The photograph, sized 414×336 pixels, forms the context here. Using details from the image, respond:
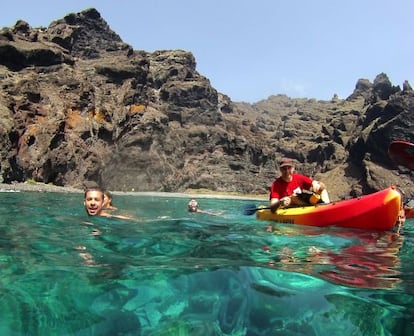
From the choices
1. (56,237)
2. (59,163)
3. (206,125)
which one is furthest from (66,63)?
(56,237)

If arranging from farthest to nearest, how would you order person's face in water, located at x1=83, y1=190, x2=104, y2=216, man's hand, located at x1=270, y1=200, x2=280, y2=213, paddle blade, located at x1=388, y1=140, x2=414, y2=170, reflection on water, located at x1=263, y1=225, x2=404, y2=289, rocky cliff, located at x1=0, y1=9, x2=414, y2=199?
rocky cliff, located at x1=0, y1=9, x2=414, y2=199 < paddle blade, located at x1=388, y1=140, x2=414, y2=170 < man's hand, located at x1=270, y1=200, x2=280, y2=213 < person's face in water, located at x1=83, y1=190, x2=104, y2=216 < reflection on water, located at x1=263, y1=225, x2=404, y2=289

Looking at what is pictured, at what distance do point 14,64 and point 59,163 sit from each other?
1709cm

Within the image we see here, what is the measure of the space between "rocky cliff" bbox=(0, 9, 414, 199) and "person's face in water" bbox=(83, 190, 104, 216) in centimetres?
3857

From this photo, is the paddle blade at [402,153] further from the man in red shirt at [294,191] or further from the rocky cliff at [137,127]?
the rocky cliff at [137,127]

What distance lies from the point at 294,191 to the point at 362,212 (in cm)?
165

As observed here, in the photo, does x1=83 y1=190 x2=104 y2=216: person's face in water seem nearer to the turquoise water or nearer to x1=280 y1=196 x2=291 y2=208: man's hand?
the turquoise water

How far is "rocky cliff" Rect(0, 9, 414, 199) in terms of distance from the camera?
176 feet

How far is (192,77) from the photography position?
105000 mm

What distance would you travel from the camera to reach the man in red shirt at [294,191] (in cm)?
939

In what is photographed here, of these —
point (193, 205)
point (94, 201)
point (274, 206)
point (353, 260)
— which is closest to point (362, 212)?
point (274, 206)

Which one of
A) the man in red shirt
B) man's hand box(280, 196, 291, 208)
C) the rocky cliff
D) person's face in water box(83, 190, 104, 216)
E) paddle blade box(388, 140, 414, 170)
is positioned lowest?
person's face in water box(83, 190, 104, 216)

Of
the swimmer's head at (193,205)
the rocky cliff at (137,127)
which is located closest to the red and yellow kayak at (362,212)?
the swimmer's head at (193,205)

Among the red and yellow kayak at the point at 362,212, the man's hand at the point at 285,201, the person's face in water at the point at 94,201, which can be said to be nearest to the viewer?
the person's face in water at the point at 94,201

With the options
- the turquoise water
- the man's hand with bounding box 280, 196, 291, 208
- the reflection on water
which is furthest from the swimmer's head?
the turquoise water
